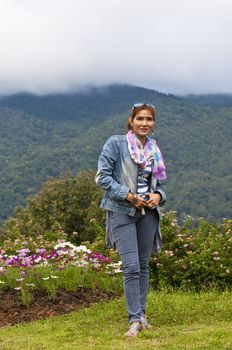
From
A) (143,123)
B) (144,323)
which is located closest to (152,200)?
(143,123)

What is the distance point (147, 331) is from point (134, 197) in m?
1.20

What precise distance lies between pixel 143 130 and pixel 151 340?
1831mm

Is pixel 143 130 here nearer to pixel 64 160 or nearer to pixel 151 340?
pixel 151 340

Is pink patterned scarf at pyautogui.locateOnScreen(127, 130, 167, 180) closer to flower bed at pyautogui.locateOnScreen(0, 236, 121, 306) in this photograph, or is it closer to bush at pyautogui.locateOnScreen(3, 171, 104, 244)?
flower bed at pyautogui.locateOnScreen(0, 236, 121, 306)

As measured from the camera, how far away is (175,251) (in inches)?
345

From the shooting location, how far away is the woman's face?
5.46 m

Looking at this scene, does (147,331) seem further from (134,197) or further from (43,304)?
(43,304)

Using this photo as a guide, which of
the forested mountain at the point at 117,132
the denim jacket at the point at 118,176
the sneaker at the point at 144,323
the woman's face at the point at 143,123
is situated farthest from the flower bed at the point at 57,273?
the forested mountain at the point at 117,132

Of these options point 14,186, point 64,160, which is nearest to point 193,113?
point 64,160

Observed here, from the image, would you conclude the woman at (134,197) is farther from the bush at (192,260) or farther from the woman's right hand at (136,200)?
the bush at (192,260)

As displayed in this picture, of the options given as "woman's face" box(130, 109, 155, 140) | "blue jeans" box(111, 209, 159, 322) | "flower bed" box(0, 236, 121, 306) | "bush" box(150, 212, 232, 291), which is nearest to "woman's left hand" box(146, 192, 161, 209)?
"blue jeans" box(111, 209, 159, 322)

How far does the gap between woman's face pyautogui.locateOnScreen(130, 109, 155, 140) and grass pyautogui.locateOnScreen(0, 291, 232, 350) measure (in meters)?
1.77

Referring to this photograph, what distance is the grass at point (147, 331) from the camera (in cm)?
496

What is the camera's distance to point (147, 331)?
5.34 meters
